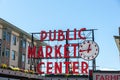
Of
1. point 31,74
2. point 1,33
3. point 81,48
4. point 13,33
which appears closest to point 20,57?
point 13,33

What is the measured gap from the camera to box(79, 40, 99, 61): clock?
50094mm

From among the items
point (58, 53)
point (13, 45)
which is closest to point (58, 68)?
point (58, 53)

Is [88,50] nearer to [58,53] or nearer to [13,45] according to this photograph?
[58,53]

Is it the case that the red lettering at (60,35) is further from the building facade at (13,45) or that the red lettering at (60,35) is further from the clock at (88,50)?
the building facade at (13,45)

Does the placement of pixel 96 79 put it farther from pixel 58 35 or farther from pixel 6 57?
pixel 6 57

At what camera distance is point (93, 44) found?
5097cm

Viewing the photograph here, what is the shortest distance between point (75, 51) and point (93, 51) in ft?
Answer: 14.3

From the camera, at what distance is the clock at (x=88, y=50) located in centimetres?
5009

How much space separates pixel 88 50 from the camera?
5000cm

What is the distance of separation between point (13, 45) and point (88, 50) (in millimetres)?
33320

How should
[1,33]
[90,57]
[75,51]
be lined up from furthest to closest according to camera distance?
1. [1,33]
2. [75,51]
3. [90,57]

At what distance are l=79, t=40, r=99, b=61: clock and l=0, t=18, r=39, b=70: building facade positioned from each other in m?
25.9

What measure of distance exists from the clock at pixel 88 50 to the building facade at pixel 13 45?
2594 centimetres

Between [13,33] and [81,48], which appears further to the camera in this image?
[13,33]
